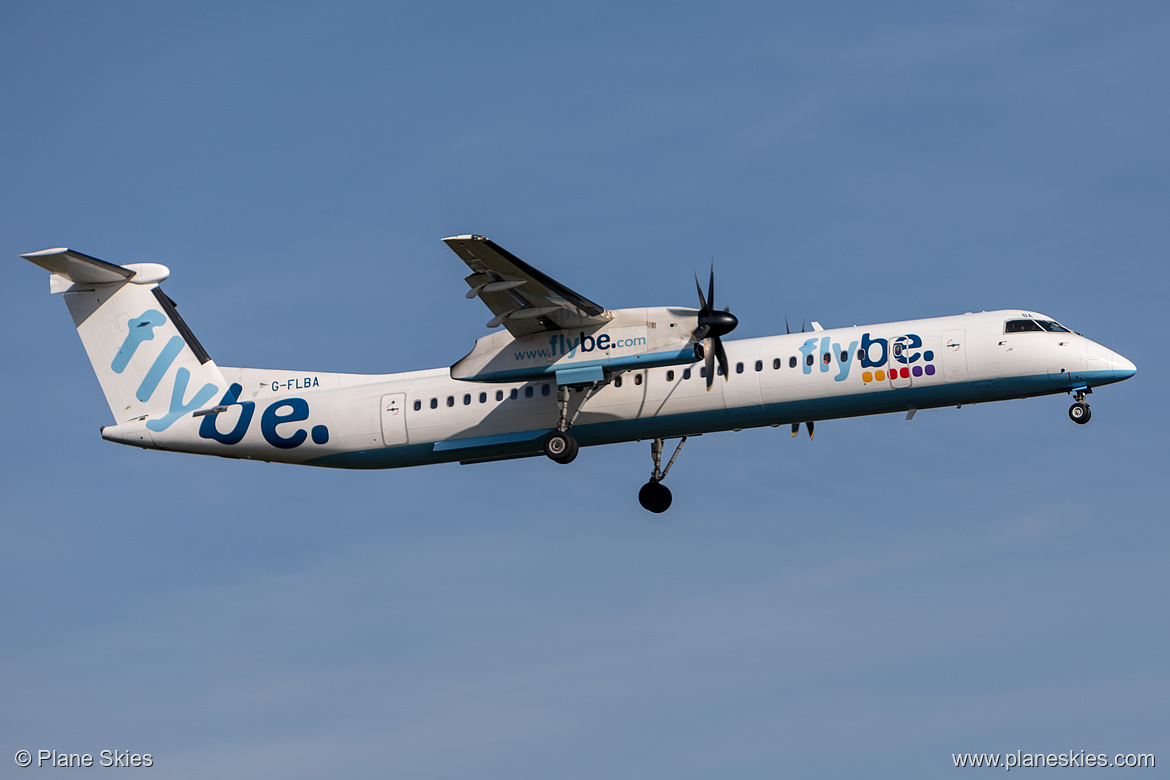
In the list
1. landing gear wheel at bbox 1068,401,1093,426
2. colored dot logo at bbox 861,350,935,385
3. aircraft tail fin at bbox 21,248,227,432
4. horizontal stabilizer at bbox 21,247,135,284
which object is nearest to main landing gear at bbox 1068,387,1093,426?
landing gear wheel at bbox 1068,401,1093,426

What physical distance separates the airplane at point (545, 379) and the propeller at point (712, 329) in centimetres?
4

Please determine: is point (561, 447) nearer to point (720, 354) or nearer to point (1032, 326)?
point (720, 354)

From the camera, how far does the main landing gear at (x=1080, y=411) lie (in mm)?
22969

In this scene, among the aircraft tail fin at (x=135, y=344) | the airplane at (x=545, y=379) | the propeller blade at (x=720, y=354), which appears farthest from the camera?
the aircraft tail fin at (x=135, y=344)

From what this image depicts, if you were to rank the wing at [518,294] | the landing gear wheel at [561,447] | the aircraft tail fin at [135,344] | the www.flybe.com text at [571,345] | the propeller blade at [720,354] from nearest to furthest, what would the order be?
the wing at [518,294] < the propeller blade at [720,354] < the www.flybe.com text at [571,345] < the landing gear wheel at [561,447] < the aircraft tail fin at [135,344]

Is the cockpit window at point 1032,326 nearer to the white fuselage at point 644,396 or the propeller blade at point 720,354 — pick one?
the white fuselage at point 644,396

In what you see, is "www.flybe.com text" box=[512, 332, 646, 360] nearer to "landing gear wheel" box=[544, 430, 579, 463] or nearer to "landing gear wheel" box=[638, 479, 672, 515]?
"landing gear wheel" box=[544, 430, 579, 463]

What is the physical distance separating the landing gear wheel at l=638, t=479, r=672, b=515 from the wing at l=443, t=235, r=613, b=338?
4.86 meters

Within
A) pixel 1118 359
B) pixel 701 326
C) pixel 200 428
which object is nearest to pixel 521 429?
pixel 701 326

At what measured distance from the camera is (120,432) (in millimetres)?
26734

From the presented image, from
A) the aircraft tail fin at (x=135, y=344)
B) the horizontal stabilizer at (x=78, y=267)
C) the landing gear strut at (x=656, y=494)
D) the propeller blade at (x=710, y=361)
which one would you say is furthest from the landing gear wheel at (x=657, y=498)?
the horizontal stabilizer at (x=78, y=267)

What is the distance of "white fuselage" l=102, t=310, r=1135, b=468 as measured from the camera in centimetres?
2342

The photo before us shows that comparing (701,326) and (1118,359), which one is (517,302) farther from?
(1118,359)

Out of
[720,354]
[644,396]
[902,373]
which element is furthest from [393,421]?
[902,373]
